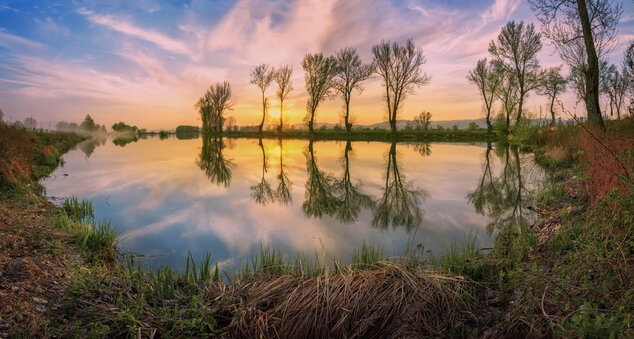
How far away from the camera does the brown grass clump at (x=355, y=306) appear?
8.21 feet

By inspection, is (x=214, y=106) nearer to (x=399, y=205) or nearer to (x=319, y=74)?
(x=319, y=74)

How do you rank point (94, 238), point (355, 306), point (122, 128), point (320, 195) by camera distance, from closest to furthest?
point (355, 306)
point (94, 238)
point (320, 195)
point (122, 128)

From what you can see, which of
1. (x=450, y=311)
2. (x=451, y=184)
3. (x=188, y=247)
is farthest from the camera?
(x=451, y=184)

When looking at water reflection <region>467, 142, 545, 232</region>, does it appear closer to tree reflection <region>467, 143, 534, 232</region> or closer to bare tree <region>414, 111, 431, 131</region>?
tree reflection <region>467, 143, 534, 232</region>

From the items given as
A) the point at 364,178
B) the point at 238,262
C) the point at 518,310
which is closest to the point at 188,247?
the point at 238,262

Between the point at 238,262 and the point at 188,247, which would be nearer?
the point at 238,262

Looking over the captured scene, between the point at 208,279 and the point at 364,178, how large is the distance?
7.98 metres

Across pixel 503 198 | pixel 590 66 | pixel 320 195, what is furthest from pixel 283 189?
pixel 590 66

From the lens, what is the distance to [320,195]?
8.17 m

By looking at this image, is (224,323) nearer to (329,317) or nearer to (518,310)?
(329,317)

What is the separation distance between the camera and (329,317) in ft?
8.54

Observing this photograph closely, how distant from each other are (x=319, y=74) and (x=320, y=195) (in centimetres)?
3594

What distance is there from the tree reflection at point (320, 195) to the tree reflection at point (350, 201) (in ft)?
0.47

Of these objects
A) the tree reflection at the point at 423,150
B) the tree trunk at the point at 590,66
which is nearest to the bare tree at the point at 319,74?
the tree reflection at the point at 423,150
